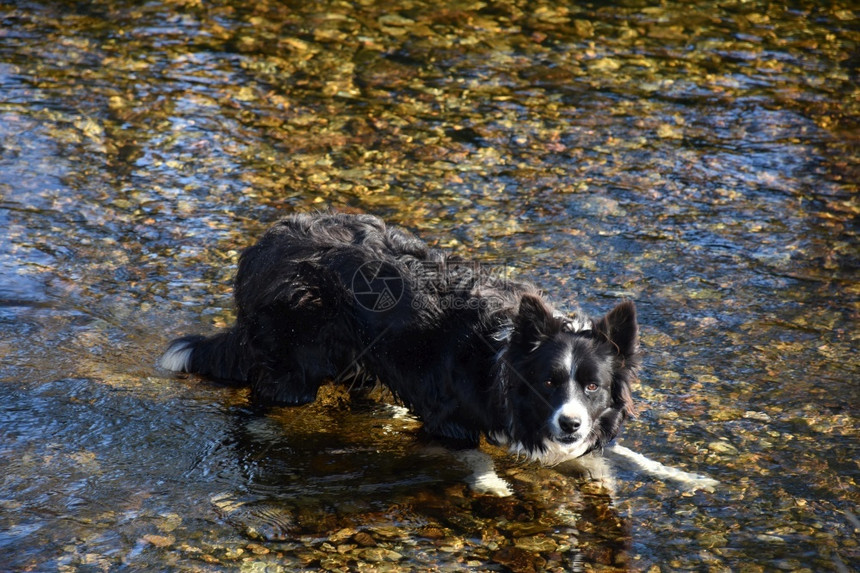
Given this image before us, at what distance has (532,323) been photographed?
15.7 feet

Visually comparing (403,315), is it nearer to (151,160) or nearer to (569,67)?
(151,160)

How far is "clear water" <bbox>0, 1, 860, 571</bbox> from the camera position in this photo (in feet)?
15.1

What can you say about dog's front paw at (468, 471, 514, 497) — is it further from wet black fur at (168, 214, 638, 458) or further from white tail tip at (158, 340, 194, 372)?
white tail tip at (158, 340, 194, 372)

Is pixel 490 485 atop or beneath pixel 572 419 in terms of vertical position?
beneath

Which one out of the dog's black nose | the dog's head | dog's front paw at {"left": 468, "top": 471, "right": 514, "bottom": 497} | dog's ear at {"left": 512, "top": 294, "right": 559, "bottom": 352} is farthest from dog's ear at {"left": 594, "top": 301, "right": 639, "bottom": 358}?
dog's front paw at {"left": 468, "top": 471, "right": 514, "bottom": 497}

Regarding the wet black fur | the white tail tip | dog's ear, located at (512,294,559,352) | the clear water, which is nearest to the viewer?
the clear water

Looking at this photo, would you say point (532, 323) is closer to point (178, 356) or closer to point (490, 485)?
point (490, 485)

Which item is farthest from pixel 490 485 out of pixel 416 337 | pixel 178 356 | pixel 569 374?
pixel 178 356

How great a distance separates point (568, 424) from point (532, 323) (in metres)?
0.55

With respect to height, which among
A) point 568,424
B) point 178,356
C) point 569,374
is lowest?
point 178,356

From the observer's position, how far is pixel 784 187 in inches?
325

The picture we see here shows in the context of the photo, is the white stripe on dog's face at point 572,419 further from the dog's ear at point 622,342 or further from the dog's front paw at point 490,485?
the dog's front paw at point 490,485

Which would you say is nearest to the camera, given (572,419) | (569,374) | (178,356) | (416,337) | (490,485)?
(572,419)

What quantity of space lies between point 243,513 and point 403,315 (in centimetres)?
138
